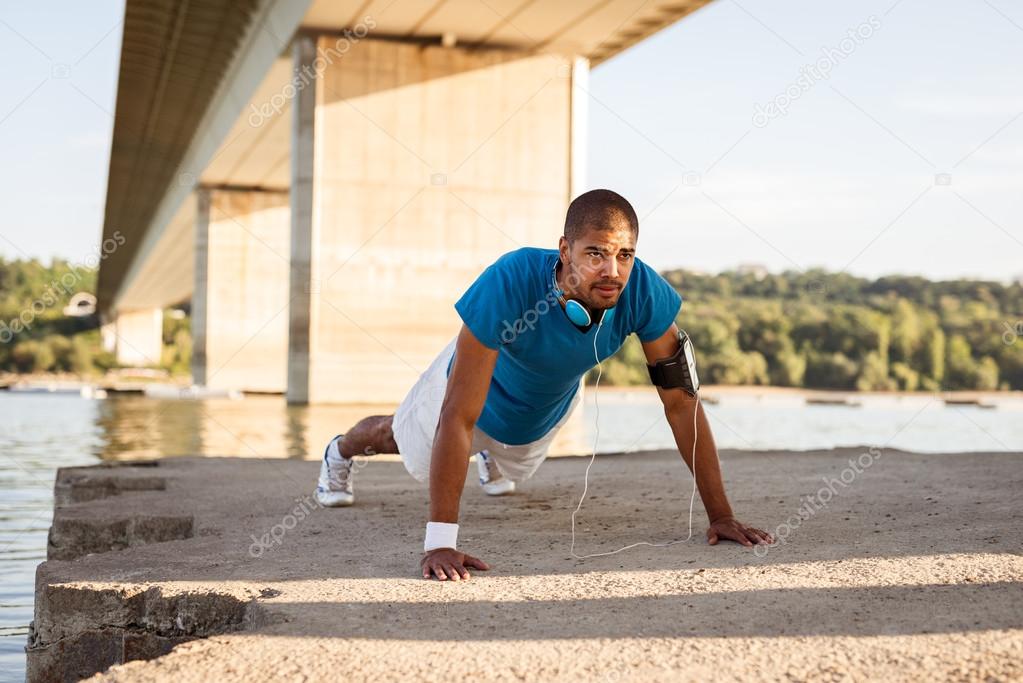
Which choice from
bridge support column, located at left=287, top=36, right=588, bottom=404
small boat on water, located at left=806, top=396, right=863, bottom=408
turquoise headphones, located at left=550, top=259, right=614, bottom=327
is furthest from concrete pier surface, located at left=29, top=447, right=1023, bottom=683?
small boat on water, located at left=806, top=396, right=863, bottom=408

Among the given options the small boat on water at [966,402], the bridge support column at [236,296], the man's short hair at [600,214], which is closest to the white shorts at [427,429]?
the man's short hair at [600,214]

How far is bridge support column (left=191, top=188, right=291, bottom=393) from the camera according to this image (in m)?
44.9

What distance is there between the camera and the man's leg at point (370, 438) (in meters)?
5.30

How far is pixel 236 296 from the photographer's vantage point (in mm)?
45969

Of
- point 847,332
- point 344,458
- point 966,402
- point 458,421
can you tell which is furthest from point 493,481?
point 966,402

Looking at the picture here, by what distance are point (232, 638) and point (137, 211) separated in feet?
171

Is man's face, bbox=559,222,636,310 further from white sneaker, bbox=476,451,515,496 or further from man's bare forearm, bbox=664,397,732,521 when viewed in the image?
white sneaker, bbox=476,451,515,496

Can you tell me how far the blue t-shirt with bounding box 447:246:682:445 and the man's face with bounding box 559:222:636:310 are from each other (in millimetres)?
171

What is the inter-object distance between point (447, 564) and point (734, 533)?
3.65 feet

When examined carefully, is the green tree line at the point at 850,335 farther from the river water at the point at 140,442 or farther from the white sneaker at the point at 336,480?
the white sneaker at the point at 336,480

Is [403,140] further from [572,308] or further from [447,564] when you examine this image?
[447,564]

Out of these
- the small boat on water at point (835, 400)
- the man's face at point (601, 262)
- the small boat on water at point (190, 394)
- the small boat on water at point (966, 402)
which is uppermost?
the man's face at point (601, 262)

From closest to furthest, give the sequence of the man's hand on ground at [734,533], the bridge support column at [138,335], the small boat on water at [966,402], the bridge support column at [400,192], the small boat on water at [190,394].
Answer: the man's hand on ground at [734,533] → the bridge support column at [400,192] → the small boat on water at [190,394] → the small boat on water at [966,402] → the bridge support column at [138,335]

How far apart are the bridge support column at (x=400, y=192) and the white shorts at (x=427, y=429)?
17752mm
